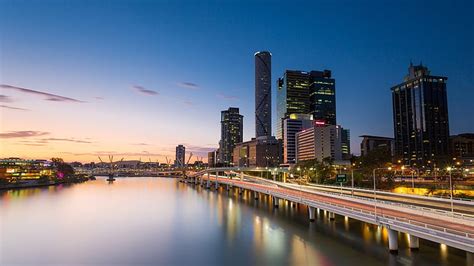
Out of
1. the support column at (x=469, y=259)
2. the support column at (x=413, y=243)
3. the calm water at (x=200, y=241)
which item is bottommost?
the calm water at (x=200, y=241)

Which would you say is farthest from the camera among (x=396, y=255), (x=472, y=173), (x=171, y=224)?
(x=472, y=173)

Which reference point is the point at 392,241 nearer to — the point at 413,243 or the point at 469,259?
the point at 413,243

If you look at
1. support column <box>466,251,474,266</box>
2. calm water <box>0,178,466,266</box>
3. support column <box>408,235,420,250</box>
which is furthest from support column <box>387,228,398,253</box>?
support column <box>466,251,474,266</box>

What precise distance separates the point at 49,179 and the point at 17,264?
564ft

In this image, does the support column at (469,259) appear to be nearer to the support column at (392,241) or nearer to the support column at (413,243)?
the support column at (413,243)

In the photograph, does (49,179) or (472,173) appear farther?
(49,179)

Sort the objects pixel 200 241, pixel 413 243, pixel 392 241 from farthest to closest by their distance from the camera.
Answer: pixel 200 241
pixel 413 243
pixel 392 241

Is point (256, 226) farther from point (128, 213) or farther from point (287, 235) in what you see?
point (128, 213)

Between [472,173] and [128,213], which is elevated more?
[472,173]

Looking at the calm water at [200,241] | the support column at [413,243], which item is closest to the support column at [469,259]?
the calm water at [200,241]

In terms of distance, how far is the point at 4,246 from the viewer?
46.3 meters

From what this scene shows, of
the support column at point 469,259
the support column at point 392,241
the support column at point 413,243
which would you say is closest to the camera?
the support column at point 469,259

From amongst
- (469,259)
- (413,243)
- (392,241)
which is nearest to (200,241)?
(392,241)

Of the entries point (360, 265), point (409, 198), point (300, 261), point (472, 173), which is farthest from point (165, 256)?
point (472, 173)
